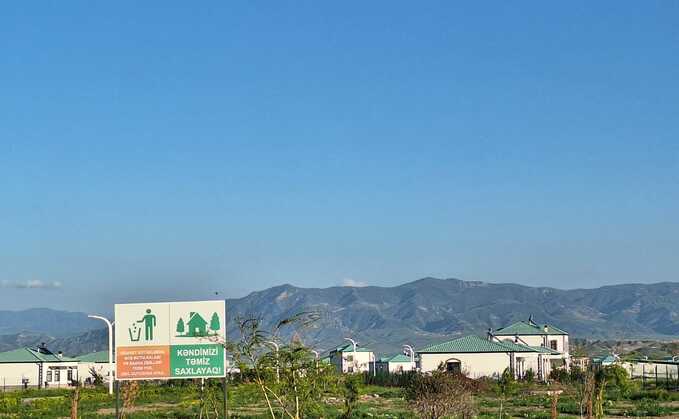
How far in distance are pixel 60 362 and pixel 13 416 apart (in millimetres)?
48027

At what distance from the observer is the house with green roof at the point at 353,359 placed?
317ft

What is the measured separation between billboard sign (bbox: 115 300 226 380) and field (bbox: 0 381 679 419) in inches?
105

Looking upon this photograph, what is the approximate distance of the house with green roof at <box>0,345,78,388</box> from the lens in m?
94.2

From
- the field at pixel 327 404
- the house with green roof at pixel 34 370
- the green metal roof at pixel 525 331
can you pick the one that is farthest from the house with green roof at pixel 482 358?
the house with green roof at pixel 34 370

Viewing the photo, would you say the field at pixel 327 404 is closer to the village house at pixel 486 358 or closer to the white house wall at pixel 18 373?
the village house at pixel 486 358

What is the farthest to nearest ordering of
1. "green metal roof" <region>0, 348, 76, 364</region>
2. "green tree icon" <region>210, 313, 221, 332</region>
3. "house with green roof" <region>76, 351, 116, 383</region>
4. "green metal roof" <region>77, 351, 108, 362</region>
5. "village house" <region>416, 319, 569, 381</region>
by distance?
"green metal roof" <region>77, 351, 108, 362</region> < "house with green roof" <region>76, 351, 116, 383</region> < "green metal roof" <region>0, 348, 76, 364</region> < "village house" <region>416, 319, 569, 381</region> < "green tree icon" <region>210, 313, 221, 332</region>

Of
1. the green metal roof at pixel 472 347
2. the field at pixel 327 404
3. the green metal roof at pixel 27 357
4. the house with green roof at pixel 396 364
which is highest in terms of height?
the green metal roof at pixel 472 347

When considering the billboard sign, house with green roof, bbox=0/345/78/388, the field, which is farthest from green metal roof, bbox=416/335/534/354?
the billboard sign

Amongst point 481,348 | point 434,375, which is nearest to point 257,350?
point 434,375

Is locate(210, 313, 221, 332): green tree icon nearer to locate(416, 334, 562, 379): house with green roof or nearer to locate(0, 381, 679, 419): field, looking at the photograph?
locate(0, 381, 679, 419): field

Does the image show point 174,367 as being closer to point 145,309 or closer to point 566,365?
point 145,309

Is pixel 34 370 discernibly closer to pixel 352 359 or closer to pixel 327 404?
pixel 352 359

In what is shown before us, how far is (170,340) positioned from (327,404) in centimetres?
2552

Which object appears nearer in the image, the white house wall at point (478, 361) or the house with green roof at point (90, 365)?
the white house wall at point (478, 361)
